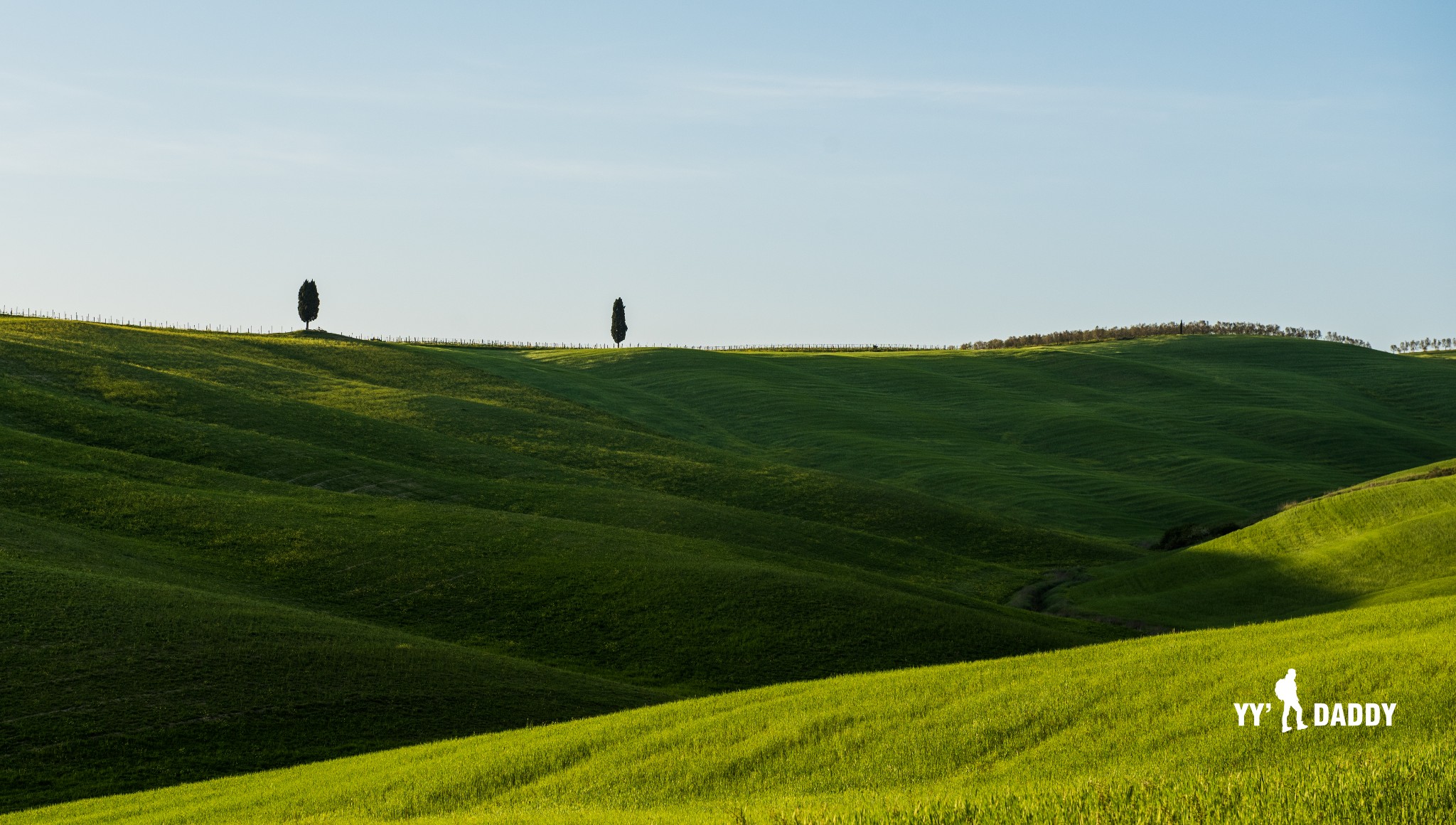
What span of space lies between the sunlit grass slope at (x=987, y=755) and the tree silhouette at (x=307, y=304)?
114850mm

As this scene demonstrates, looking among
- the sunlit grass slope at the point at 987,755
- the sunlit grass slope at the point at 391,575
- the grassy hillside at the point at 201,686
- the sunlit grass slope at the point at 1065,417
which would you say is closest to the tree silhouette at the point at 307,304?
the sunlit grass slope at the point at 1065,417

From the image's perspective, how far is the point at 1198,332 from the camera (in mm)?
161375

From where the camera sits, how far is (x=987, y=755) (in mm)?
14734

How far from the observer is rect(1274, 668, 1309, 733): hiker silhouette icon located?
13242mm

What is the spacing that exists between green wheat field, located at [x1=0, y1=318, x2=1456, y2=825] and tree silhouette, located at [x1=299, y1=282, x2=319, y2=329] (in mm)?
28205

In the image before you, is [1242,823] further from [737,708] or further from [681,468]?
[681,468]

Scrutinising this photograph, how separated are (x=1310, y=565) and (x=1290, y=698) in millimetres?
31914

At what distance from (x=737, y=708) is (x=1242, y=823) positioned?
39.9 feet

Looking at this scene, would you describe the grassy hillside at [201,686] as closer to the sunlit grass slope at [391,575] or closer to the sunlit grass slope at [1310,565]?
the sunlit grass slope at [391,575]

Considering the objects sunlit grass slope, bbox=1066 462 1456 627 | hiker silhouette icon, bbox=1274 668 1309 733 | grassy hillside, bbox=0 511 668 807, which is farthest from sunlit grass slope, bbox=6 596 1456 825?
sunlit grass slope, bbox=1066 462 1456 627

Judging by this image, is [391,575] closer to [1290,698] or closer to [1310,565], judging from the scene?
[1290,698]

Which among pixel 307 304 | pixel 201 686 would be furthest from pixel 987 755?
pixel 307 304

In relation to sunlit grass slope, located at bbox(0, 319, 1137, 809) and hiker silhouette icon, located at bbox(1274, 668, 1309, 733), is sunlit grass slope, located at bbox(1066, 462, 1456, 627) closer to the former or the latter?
sunlit grass slope, located at bbox(0, 319, 1137, 809)

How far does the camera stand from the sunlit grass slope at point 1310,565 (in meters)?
38.2
